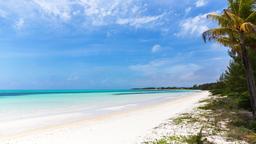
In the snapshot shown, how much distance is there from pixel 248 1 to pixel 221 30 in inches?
67.0

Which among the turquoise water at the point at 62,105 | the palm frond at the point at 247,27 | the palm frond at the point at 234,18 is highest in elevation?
the palm frond at the point at 234,18

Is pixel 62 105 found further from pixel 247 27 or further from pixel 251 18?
pixel 247 27

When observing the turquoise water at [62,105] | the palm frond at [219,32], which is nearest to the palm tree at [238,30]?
the palm frond at [219,32]

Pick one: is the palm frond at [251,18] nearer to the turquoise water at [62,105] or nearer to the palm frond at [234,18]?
the palm frond at [234,18]

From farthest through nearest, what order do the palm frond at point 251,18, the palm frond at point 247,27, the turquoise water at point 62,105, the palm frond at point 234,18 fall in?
the turquoise water at point 62,105, the palm frond at point 251,18, the palm frond at point 234,18, the palm frond at point 247,27

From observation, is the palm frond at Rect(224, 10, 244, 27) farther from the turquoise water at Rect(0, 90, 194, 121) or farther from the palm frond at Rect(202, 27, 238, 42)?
the turquoise water at Rect(0, 90, 194, 121)

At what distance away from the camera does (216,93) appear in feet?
140

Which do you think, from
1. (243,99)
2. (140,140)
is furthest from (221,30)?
(243,99)

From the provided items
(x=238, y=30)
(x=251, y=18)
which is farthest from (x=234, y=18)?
(x=251, y=18)

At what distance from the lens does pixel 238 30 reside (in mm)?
12391

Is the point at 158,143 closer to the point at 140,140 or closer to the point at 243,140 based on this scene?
the point at 140,140

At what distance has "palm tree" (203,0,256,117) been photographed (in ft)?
40.4

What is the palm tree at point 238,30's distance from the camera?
40.4ft

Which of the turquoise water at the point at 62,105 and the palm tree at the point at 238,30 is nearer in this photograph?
the palm tree at the point at 238,30
